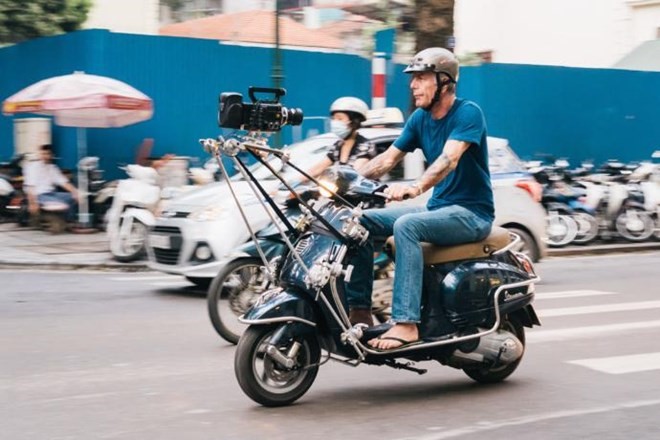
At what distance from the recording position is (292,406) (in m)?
5.54

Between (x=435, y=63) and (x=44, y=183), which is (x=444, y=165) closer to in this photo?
(x=435, y=63)

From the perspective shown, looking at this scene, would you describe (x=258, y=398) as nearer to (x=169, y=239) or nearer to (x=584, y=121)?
(x=169, y=239)

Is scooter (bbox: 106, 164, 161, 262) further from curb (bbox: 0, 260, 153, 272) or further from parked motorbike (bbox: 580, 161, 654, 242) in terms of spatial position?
parked motorbike (bbox: 580, 161, 654, 242)

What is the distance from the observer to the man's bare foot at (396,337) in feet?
18.0

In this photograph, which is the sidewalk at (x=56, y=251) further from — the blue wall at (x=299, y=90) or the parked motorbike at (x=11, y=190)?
the blue wall at (x=299, y=90)

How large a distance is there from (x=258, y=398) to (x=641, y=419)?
7.05 ft

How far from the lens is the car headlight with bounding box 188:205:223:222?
32.7 ft

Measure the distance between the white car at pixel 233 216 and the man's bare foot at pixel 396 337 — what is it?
166 inches

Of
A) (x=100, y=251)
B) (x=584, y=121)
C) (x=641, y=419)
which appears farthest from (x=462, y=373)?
(x=584, y=121)

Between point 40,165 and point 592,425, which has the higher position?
point 40,165

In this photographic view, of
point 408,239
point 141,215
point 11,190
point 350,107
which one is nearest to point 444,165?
point 408,239

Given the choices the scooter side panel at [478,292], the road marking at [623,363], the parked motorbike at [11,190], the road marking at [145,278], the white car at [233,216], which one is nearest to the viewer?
the scooter side panel at [478,292]

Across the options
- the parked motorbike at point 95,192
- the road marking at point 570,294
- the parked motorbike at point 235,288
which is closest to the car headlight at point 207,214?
the parked motorbike at point 235,288

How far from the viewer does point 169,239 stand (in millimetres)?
10203
